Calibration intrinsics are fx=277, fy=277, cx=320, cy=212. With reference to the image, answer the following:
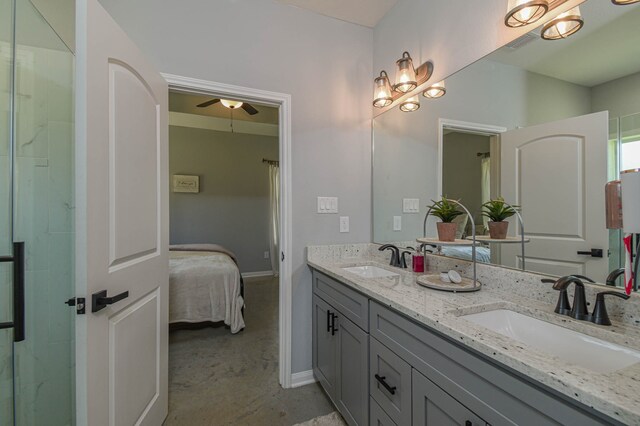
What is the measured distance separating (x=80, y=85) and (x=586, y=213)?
6.18 ft

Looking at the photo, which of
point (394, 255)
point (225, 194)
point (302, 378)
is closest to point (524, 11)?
point (394, 255)

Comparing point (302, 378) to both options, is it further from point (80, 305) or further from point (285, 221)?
point (80, 305)

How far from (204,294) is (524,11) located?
307cm

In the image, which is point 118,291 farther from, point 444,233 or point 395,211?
point 395,211

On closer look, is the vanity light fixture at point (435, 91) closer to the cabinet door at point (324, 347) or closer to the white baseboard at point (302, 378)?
the cabinet door at point (324, 347)

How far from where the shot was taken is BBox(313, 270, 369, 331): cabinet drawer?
1.34 metres

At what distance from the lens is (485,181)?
1.40 metres

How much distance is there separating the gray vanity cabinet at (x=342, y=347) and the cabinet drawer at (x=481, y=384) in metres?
0.31

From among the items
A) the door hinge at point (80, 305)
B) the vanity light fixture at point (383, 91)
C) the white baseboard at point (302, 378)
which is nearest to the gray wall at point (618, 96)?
the vanity light fixture at point (383, 91)

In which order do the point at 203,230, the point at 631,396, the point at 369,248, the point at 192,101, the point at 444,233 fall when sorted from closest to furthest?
the point at 631,396, the point at 444,233, the point at 369,248, the point at 192,101, the point at 203,230

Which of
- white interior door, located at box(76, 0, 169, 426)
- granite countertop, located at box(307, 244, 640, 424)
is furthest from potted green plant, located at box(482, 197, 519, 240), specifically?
white interior door, located at box(76, 0, 169, 426)

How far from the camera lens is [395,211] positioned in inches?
80.7

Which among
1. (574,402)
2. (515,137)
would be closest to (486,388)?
(574,402)

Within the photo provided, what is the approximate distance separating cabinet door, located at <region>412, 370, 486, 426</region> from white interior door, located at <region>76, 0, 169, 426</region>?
1.18 m
